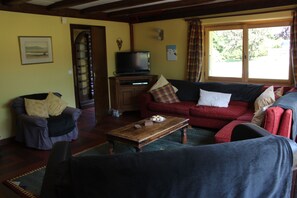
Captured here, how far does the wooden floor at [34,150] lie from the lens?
3456mm

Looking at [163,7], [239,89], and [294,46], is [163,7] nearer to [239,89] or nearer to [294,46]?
[239,89]

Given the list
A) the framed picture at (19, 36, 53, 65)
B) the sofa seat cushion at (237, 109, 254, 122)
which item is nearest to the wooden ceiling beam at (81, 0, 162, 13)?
the framed picture at (19, 36, 53, 65)

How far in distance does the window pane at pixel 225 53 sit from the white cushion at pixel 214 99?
73 centimetres

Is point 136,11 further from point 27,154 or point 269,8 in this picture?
point 27,154

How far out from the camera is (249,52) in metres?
5.21

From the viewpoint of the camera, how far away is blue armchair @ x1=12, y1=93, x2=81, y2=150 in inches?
161

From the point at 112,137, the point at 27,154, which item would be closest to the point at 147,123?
the point at 112,137

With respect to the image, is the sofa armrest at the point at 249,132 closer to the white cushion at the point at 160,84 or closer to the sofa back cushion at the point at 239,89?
the sofa back cushion at the point at 239,89

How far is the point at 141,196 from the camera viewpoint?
1.37 metres

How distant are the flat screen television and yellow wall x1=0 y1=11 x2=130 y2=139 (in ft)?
3.16

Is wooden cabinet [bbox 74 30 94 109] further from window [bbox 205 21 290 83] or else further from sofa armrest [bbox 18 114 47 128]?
window [bbox 205 21 290 83]

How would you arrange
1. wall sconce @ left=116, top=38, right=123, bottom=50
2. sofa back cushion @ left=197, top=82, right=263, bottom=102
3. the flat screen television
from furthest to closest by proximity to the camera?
1. wall sconce @ left=116, top=38, right=123, bottom=50
2. the flat screen television
3. sofa back cushion @ left=197, top=82, right=263, bottom=102

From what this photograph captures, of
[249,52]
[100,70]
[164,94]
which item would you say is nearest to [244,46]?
[249,52]

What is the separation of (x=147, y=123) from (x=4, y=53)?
105 inches
